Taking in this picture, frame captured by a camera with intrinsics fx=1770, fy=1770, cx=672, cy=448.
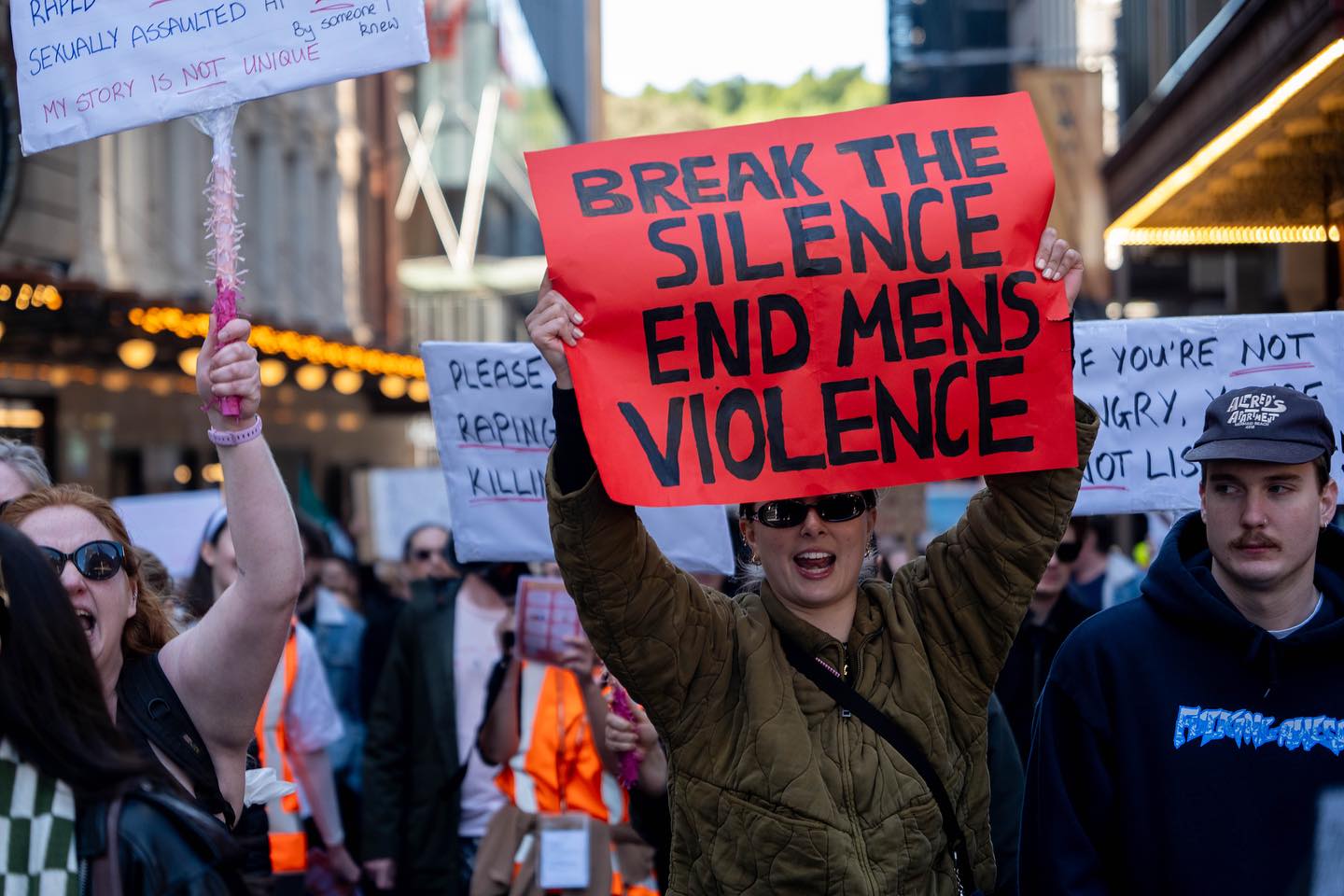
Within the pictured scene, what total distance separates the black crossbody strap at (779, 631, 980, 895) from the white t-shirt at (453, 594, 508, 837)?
10.3ft

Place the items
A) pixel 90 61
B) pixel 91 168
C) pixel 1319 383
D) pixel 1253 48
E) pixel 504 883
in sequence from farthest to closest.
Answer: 1. pixel 91 168
2. pixel 1253 48
3. pixel 504 883
4. pixel 1319 383
5. pixel 90 61

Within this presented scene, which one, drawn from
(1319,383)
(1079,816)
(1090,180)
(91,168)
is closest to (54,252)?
(91,168)

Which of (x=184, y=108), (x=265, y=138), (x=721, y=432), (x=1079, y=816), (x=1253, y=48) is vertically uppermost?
(x=265, y=138)

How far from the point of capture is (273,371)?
1952cm

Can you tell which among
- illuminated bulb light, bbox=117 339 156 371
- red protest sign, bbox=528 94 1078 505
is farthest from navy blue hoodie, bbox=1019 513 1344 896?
illuminated bulb light, bbox=117 339 156 371

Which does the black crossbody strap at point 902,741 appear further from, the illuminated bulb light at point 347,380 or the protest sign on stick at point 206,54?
the illuminated bulb light at point 347,380

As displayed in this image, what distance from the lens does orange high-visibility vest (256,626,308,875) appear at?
611 centimetres

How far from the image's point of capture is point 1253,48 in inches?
322

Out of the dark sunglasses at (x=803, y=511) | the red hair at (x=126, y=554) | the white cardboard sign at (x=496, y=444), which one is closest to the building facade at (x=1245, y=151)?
the white cardboard sign at (x=496, y=444)

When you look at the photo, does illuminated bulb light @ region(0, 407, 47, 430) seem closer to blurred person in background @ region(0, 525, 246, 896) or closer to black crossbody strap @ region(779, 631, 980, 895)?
black crossbody strap @ region(779, 631, 980, 895)

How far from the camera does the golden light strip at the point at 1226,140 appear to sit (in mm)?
7100

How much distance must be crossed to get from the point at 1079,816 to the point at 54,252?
51.6ft

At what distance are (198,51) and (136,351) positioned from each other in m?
12.8

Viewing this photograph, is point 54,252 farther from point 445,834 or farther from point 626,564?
point 626,564
